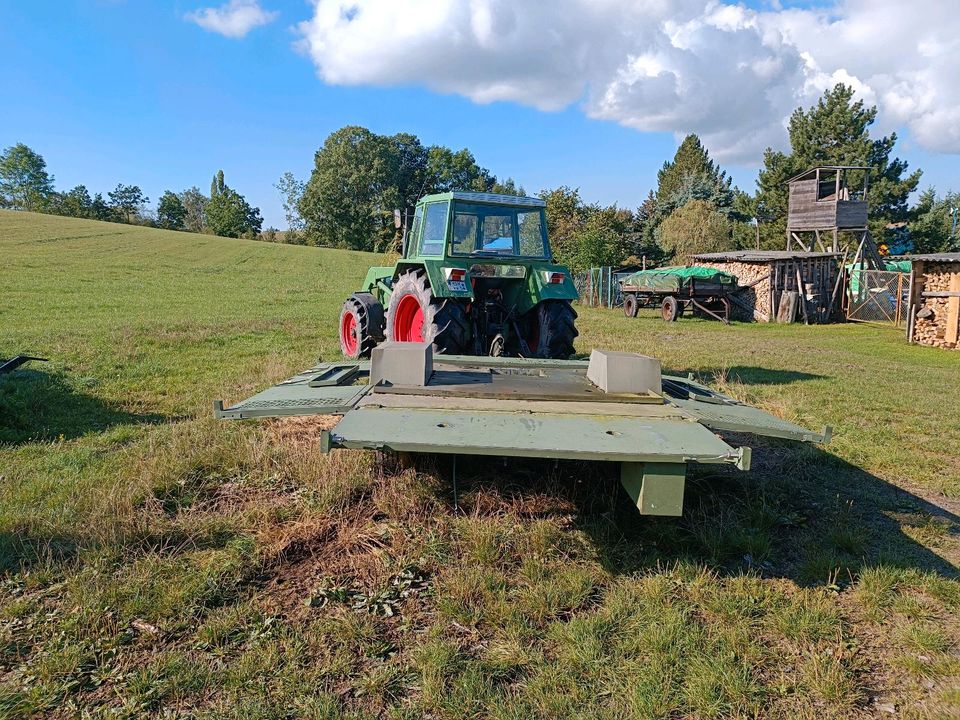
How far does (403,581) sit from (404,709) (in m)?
0.89

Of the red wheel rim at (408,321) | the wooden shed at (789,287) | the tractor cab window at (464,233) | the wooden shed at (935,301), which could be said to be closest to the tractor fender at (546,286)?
the tractor cab window at (464,233)

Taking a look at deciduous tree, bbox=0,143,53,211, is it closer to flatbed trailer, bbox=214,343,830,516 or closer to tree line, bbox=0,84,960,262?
tree line, bbox=0,84,960,262

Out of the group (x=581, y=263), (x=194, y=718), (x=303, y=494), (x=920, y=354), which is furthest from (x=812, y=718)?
(x=581, y=263)

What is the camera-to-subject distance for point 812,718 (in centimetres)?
243

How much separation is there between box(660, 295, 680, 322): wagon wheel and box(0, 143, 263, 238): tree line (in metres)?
60.2

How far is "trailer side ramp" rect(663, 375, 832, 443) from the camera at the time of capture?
343cm

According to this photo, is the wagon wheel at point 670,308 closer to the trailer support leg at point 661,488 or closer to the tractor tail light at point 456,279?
the tractor tail light at point 456,279

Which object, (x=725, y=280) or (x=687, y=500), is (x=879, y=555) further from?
(x=725, y=280)

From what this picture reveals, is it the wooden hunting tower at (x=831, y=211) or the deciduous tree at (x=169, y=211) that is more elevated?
the deciduous tree at (x=169, y=211)

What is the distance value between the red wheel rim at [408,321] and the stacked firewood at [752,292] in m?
16.2

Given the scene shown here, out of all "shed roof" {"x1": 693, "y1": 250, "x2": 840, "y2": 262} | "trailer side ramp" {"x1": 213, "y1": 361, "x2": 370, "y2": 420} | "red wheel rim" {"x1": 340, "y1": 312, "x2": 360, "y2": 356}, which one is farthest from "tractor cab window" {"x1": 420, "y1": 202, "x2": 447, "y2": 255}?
"shed roof" {"x1": 693, "y1": 250, "x2": 840, "y2": 262}

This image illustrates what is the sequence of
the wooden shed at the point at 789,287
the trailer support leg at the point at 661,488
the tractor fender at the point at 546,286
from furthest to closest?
the wooden shed at the point at 789,287 < the tractor fender at the point at 546,286 < the trailer support leg at the point at 661,488

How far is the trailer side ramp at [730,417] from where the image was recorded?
3.43m

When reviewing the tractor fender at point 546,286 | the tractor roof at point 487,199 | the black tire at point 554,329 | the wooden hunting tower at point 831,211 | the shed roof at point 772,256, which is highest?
the wooden hunting tower at point 831,211
